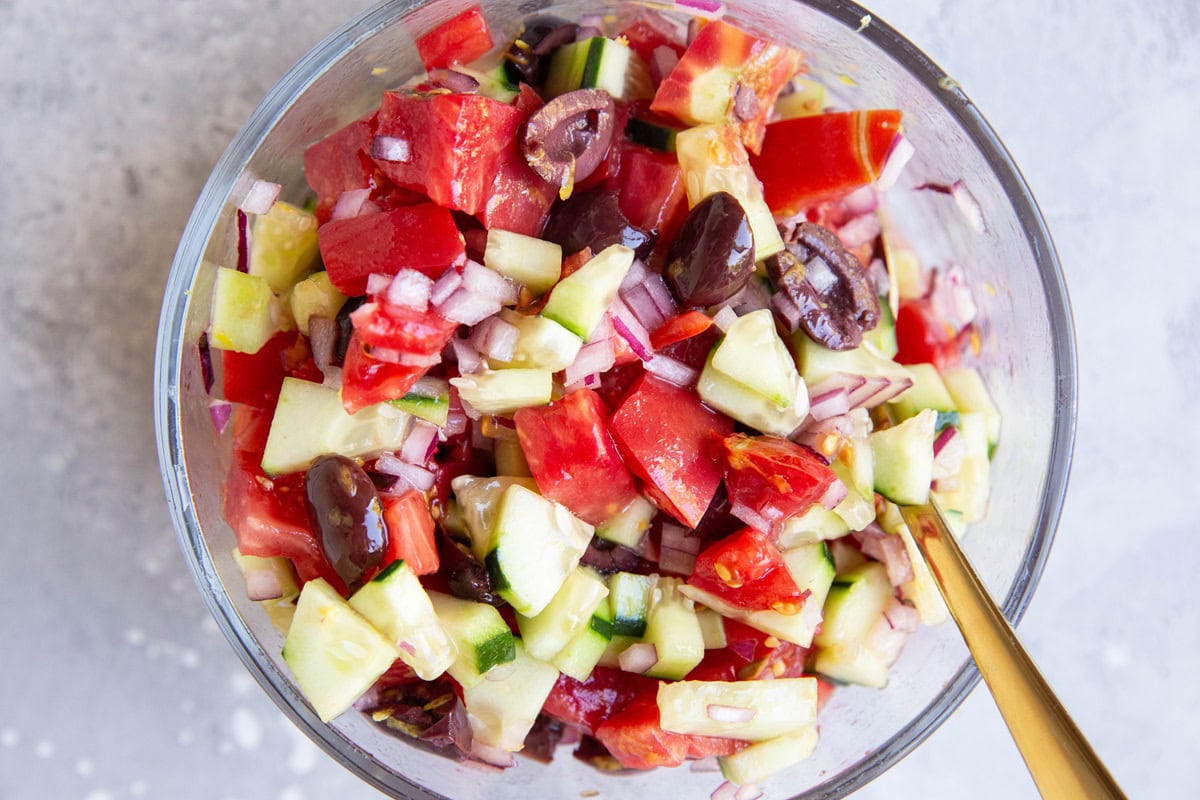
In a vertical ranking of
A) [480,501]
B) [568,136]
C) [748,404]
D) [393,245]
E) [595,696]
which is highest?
[568,136]

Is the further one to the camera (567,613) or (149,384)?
(149,384)

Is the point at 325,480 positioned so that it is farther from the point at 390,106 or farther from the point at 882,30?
the point at 882,30

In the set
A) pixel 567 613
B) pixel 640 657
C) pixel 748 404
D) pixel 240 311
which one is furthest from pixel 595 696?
pixel 240 311

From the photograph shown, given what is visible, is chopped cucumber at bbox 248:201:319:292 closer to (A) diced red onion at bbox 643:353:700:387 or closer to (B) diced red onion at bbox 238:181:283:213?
(B) diced red onion at bbox 238:181:283:213

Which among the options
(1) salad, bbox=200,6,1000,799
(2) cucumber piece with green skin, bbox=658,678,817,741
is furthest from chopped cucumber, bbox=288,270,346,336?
(2) cucumber piece with green skin, bbox=658,678,817,741

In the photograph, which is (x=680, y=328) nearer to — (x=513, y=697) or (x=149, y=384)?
(x=513, y=697)

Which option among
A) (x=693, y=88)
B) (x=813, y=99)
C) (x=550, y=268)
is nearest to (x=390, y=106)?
(x=550, y=268)
